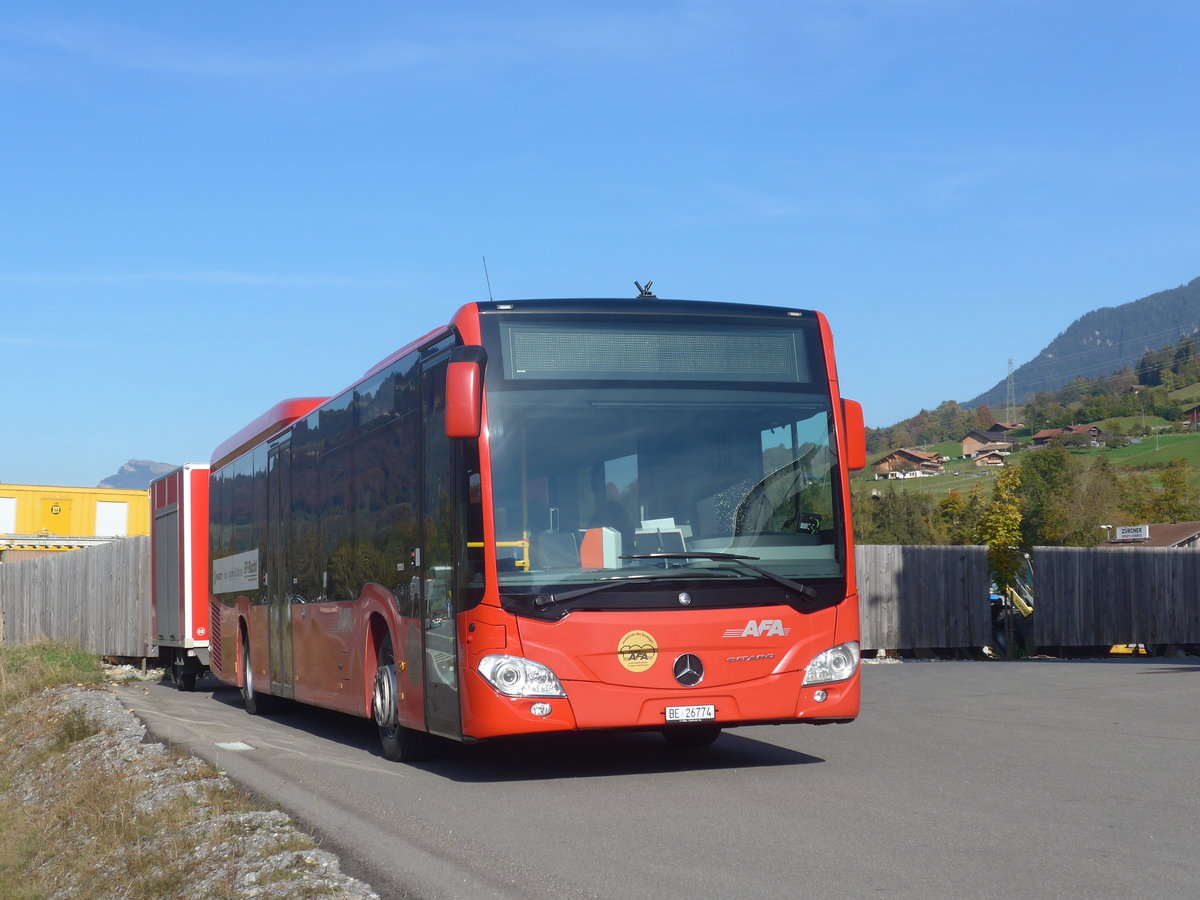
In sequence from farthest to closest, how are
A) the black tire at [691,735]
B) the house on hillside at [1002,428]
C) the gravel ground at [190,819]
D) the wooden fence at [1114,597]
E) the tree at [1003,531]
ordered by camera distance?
the house on hillside at [1002,428], the tree at [1003,531], the wooden fence at [1114,597], the black tire at [691,735], the gravel ground at [190,819]

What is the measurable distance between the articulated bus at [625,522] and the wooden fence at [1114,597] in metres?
21.0

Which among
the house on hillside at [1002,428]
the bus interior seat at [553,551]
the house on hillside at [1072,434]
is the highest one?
the house on hillside at [1002,428]

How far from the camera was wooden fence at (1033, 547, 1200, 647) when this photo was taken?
29.4 m

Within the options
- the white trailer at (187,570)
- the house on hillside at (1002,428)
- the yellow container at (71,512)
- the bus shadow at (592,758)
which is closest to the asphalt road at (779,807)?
the bus shadow at (592,758)

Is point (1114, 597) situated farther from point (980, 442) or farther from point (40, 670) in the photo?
point (980, 442)

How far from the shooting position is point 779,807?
8195 mm

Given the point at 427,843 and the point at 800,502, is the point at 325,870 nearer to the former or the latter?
the point at 427,843

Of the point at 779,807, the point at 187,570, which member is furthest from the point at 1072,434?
the point at 779,807

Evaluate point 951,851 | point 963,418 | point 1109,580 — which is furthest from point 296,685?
point 963,418

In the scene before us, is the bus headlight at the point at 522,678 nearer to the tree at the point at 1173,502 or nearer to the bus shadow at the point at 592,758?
the bus shadow at the point at 592,758

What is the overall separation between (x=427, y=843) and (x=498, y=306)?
3.85 meters

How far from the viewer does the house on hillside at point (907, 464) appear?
169387 millimetres

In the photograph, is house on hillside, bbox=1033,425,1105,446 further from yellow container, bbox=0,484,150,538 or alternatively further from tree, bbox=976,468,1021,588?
yellow container, bbox=0,484,150,538

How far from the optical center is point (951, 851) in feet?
22.1
